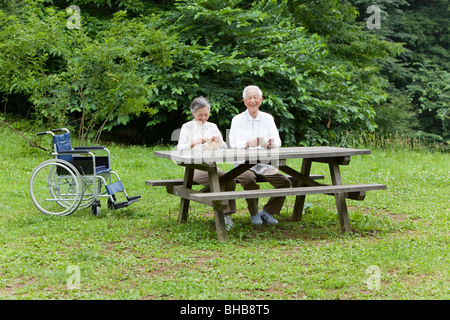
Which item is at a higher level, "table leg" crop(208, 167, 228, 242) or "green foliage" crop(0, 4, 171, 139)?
"green foliage" crop(0, 4, 171, 139)

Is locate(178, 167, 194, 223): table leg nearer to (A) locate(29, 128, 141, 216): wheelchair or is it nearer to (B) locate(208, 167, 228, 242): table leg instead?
(B) locate(208, 167, 228, 242): table leg

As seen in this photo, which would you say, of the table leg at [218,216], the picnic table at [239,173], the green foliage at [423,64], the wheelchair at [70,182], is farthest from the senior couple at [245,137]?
the green foliage at [423,64]

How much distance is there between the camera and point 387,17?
66.2 ft

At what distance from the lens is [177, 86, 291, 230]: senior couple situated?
6020 millimetres

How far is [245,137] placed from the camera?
614 cm

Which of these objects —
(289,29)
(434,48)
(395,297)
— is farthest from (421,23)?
(395,297)

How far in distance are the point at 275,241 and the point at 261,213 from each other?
0.85 meters

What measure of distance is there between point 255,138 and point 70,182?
6.98 ft

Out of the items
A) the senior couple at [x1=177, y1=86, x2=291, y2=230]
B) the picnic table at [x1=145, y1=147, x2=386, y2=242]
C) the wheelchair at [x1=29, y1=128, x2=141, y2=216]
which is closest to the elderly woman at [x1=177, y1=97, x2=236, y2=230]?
the senior couple at [x1=177, y1=86, x2=291, y2=230]

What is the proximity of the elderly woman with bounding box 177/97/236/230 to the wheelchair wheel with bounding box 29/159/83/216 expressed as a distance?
125 centimetres

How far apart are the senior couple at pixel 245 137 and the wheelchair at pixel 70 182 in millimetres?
1114

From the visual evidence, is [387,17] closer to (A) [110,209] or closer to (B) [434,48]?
(B) [434,48]

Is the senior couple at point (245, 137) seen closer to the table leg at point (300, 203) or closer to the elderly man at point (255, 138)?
the elderly man at point (255, 138)

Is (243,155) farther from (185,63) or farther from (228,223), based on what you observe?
(185,63)
